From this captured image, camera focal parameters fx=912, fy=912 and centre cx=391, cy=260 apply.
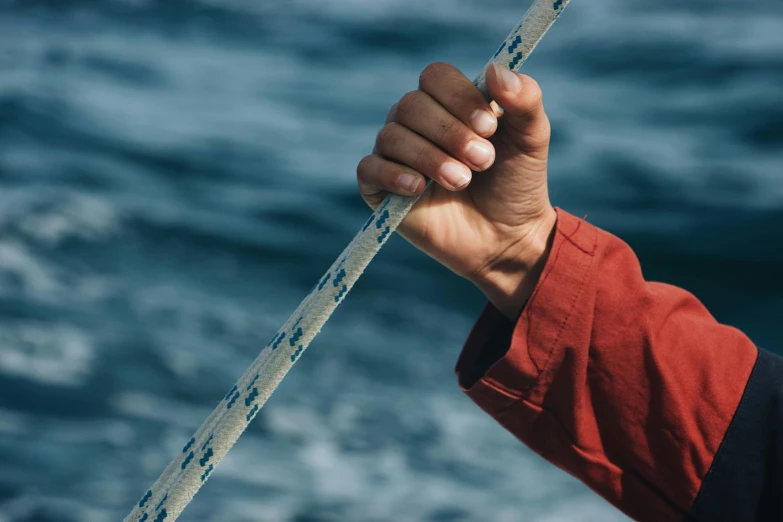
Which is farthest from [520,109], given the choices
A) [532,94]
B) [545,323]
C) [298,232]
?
[298,232]

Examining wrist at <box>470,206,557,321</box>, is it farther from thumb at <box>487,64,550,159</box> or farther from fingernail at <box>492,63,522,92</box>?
fingernail at <box>492,63,522,92</box>

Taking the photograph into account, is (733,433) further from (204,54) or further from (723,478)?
(204,54)

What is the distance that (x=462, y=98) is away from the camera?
3.31 ft

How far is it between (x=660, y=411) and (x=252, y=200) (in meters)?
3.40

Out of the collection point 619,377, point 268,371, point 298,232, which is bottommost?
point 268,371

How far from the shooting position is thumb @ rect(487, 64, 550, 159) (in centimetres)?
96

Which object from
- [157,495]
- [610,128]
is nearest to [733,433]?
[157,495]

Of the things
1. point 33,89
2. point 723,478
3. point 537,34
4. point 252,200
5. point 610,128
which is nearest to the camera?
point 537,34

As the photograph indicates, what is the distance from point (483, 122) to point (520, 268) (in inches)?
13.6

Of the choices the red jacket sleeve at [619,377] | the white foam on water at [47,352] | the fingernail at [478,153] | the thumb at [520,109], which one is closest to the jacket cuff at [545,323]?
the red jacket sleeve at [619,377]

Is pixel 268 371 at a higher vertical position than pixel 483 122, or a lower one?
lower

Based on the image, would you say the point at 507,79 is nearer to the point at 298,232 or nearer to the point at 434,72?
the point at 434,72

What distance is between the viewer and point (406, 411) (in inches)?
133

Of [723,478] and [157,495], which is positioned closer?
[157,495]
